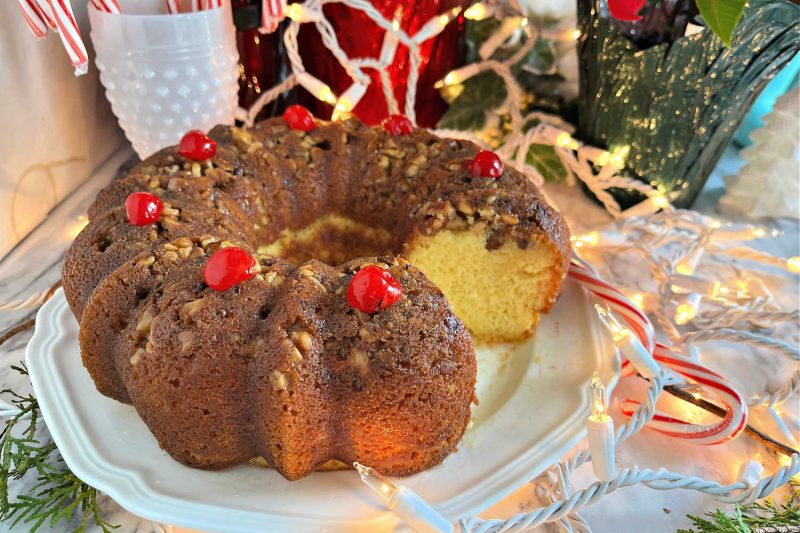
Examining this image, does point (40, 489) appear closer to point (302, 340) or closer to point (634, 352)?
point (302, 340)

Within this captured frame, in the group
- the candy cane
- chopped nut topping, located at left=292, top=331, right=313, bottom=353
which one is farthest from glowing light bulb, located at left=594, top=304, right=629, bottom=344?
chopped nut topping, located at left=292, top=331, right=313, bottom=353

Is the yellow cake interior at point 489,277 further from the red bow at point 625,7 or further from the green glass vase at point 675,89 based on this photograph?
the green glass vase at point 675,89

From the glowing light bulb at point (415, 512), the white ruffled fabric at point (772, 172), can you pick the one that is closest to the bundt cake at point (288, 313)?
the glowing light bulb at point (415, 512)

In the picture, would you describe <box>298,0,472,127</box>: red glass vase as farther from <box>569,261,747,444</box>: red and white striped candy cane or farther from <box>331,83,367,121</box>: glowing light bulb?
<box>569,261,747,444</box>: red and white striped candy cane

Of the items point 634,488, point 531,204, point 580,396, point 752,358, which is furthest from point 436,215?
point 752,358

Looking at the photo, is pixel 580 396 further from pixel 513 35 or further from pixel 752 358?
pixel 513 35

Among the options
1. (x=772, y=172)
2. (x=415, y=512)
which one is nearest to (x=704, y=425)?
(x=415, y=512)
